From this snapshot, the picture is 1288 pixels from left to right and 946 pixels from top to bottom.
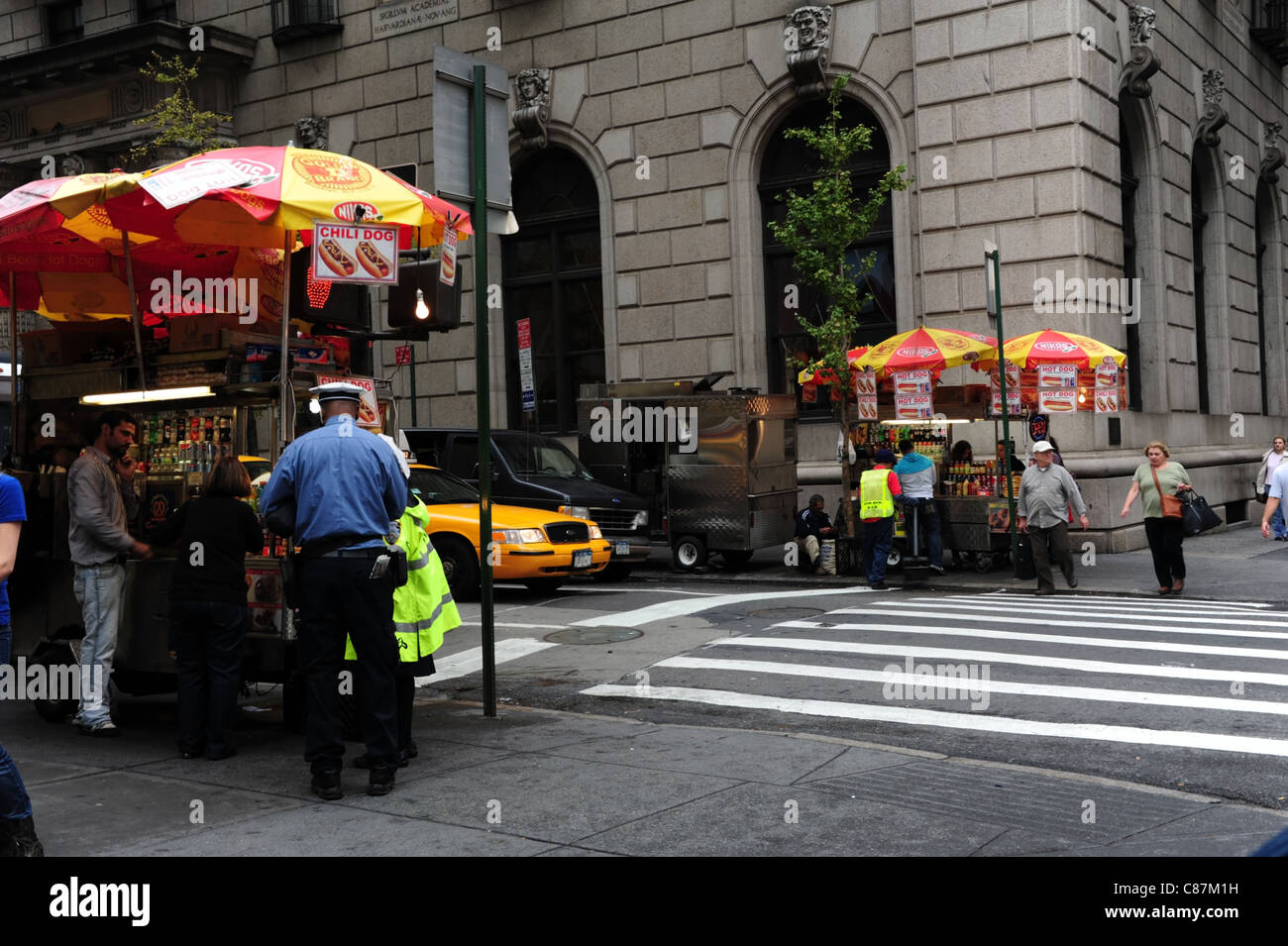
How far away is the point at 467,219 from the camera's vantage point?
29.1ft

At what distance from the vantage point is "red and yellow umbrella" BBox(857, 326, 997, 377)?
17.8 meters

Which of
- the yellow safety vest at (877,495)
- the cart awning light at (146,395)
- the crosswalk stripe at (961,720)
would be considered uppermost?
the cart awning light at (146,395)

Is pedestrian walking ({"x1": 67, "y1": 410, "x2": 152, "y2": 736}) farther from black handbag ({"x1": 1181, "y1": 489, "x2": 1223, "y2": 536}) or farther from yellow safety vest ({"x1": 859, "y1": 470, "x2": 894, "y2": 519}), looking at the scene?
black handbag ({"x1": 1181, "y1": 489, "x2": 1223, "y2": 536})

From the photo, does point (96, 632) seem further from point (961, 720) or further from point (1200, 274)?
point (1200, 274)

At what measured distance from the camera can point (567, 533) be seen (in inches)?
625

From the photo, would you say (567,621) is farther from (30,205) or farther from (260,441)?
(30,205)

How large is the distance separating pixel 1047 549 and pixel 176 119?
704 inches

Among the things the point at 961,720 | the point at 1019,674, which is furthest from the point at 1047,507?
the point at 961,720

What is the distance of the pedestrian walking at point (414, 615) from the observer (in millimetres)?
7324

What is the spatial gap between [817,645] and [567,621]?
2982mm

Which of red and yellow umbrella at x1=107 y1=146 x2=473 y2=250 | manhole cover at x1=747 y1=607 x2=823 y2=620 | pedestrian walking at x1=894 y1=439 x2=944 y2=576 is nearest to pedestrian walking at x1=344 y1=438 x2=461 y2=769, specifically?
red and yellow umbrella at x1=107 y1=146 x2=473 y2=250

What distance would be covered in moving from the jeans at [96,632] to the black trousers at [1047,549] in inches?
428

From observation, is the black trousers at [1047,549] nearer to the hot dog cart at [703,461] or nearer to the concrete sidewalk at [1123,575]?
the concrete sidewalk at [1123,575]

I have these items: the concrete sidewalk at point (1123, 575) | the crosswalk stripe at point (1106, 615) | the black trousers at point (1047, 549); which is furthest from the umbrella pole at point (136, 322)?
the black trousers at point (1047, 549)
